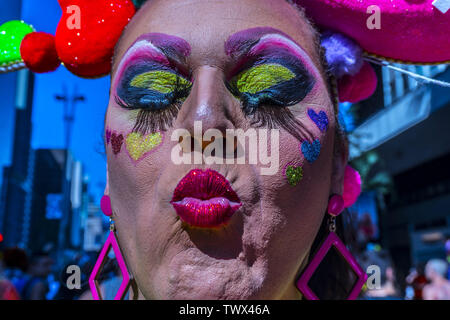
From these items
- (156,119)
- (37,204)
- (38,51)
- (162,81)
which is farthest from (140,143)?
(37,204)

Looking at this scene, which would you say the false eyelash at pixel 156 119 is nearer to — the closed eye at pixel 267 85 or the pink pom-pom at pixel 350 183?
the closed eye at pixel 267 85

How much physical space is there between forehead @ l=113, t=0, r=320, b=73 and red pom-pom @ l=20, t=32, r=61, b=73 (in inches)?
12.9

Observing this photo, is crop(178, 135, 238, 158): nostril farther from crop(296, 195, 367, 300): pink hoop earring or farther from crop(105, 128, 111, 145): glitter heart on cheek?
crop(296, 195, 367, 300): pink hoop earring

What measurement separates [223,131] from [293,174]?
0.29 m

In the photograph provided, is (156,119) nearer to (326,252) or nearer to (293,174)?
(293,174)

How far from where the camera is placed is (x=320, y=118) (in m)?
1.56

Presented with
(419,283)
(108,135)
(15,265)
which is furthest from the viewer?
(419,283)

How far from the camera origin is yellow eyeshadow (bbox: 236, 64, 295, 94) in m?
1.51

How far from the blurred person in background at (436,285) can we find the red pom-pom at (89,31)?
3690 millimetres

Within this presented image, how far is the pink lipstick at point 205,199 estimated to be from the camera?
52.7 inches

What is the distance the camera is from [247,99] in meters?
1.51

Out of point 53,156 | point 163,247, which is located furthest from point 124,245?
point 53,156
